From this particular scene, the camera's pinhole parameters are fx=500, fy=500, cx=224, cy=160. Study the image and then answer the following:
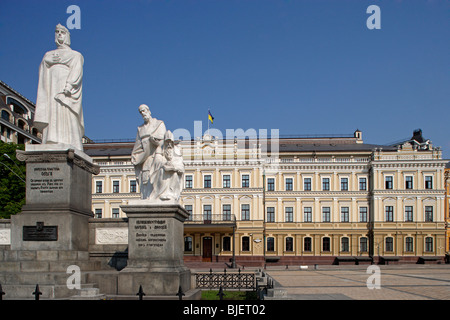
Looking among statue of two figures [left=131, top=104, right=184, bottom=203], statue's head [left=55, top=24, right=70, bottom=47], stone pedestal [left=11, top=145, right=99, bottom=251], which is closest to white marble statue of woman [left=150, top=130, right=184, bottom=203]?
statue of two figures [left=131, top=104, right=184, bottom=203]

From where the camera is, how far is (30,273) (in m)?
10.0

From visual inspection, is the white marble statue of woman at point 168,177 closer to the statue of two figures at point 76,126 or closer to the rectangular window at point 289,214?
the statue of two figures at point 76,126

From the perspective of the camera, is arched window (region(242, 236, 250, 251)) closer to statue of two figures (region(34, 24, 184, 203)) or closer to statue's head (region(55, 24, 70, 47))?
statue of two figures (region(34, 24, 184, 203))

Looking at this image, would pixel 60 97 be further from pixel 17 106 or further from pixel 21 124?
pixel 17 106

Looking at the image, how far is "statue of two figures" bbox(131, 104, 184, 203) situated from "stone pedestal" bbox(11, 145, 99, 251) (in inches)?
58.8

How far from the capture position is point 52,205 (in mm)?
11133

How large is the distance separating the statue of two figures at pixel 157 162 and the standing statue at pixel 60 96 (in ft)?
5.79

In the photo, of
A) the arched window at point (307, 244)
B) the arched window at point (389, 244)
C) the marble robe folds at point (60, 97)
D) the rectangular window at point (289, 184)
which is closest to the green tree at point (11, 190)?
the marble robe folds at point (60, 97)

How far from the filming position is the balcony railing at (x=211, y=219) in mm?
54812

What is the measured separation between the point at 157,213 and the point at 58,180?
8.25 ft

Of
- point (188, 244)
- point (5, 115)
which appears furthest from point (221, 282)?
point (5, 115)
